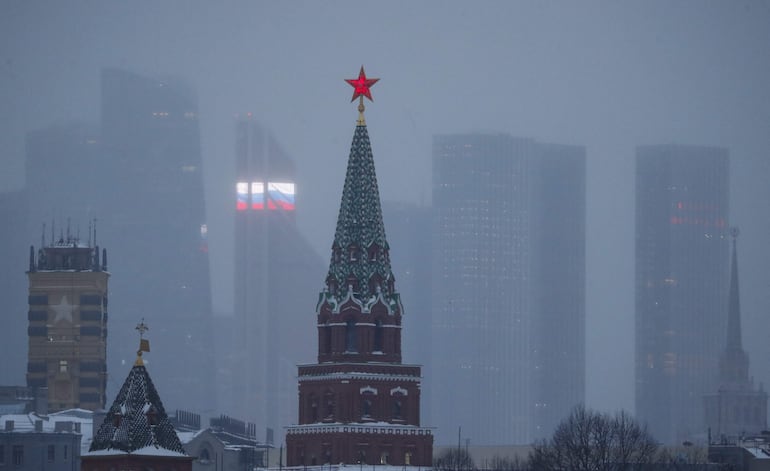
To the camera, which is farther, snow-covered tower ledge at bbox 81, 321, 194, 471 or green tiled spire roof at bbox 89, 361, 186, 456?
green tiled spire roof at bbox 89, 361, 186, 456

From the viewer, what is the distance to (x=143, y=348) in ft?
526

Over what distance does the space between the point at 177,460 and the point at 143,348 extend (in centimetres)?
685

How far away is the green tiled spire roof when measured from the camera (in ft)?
527

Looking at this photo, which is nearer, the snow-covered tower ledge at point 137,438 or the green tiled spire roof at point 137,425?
the snow-covered tower ledge at point 137,438

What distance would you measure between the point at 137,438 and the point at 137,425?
0.88 metres

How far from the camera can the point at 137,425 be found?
161250 mm

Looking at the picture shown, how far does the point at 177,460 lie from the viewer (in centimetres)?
16112

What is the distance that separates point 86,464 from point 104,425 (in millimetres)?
2908

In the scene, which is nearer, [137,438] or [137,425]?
[137,438]

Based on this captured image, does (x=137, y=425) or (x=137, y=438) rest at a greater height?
(x=137, y=425)

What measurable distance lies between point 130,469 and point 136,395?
14.5 ft

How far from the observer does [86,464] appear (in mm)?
162000

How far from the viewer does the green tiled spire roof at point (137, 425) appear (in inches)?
6324

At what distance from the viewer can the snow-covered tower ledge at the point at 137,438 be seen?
160 meters
